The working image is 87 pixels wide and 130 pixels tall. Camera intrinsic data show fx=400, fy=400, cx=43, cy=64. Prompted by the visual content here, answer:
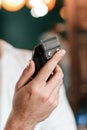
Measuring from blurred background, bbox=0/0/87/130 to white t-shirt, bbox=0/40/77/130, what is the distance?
1563 mm

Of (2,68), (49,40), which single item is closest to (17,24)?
(2,68)

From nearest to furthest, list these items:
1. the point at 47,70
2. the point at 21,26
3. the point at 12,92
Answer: the point at 47,70 < the point at 12,92 < the point at 21,26

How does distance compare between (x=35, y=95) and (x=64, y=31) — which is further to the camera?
(x=64, y=31)

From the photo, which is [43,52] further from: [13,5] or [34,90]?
[13,5]

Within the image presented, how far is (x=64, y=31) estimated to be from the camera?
270 cm

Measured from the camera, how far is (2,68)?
102cm

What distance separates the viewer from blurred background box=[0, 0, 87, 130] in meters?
2.60

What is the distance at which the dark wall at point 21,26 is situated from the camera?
8.53 feet

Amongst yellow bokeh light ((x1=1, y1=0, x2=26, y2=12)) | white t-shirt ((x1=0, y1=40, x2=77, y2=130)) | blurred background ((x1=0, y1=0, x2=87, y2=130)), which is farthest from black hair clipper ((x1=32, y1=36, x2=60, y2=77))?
blurred background ((x1=0, y1=0, x2=87, y2=130))

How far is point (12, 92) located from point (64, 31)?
70.1 inches

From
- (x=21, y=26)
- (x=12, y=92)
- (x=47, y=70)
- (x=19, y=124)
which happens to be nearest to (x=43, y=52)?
(x=47, y=70)

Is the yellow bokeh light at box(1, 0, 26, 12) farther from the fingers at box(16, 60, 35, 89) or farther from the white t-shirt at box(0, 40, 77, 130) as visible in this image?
the fingers at box(16, 60, 35, 89)

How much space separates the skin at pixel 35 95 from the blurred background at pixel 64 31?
185cm

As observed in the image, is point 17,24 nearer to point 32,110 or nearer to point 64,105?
point 64,105
